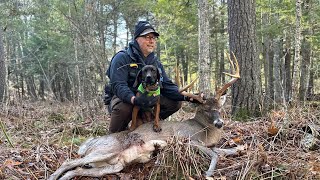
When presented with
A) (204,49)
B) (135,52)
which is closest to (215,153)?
(135,52)

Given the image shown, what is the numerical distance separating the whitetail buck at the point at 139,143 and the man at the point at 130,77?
12.4 inches

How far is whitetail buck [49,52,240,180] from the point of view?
4.19 metres

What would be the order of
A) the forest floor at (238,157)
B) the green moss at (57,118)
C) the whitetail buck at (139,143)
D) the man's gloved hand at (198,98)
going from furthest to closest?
1. the green moss at (57,118)
2. the man's gloved hand at (198,98)
3. the whitetail buck at (139,143)
4. the forest floor at (238,157)

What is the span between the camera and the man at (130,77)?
4.89 meters

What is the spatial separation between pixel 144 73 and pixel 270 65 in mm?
14993

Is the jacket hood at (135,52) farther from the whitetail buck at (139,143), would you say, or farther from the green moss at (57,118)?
the green moss at (57,118)

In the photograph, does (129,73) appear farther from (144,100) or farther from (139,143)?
(139,143)

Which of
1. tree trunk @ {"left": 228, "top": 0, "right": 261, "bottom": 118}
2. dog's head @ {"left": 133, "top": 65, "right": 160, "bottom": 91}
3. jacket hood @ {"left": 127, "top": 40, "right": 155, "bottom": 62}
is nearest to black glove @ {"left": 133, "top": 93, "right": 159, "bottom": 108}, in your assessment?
dog's head @ {"left": 133, "top": 65, "right": 160, "bottom": 91}

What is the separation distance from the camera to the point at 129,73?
5094mm

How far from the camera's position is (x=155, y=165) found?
4020 millimetres

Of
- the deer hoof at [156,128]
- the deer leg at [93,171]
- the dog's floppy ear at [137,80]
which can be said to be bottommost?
the deer leg at [93,171]

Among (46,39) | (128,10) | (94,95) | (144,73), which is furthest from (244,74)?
(46,39)

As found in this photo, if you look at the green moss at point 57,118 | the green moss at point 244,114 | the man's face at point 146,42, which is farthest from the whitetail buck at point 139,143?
the green moss at point 57,118

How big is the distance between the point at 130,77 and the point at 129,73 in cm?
8
